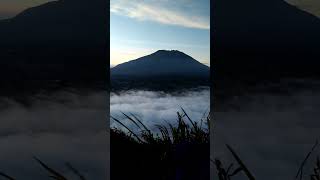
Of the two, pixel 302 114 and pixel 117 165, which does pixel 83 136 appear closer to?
A: pixel 117 165

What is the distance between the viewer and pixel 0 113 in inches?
103

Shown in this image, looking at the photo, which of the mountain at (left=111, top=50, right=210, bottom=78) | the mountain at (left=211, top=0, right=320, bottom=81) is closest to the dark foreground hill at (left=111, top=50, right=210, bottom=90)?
the mountain at (left=111, top=50, right=210, bottom=78)

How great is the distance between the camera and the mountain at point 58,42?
262cm

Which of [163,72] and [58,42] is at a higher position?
[58,42]

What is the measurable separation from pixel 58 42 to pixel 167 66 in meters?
1.07

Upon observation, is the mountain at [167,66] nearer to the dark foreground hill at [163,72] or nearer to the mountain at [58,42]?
the dark foreground hill at [163,72]

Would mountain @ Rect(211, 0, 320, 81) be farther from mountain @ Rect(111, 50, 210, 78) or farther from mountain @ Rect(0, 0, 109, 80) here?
mountain @ Rect(0, 0, 109, 80)

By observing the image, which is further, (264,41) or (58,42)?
(264,41)

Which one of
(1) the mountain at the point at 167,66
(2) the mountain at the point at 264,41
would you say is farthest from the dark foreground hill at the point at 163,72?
(2) the mountain at the point at 264,41

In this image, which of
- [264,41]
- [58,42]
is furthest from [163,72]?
[58,42]

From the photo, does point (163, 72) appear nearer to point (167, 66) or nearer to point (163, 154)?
point (167, 66)

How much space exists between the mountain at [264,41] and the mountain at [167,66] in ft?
1.85

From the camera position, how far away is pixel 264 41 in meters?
2.80

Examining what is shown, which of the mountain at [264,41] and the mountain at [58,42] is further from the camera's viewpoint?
the mountain at [264,41]
